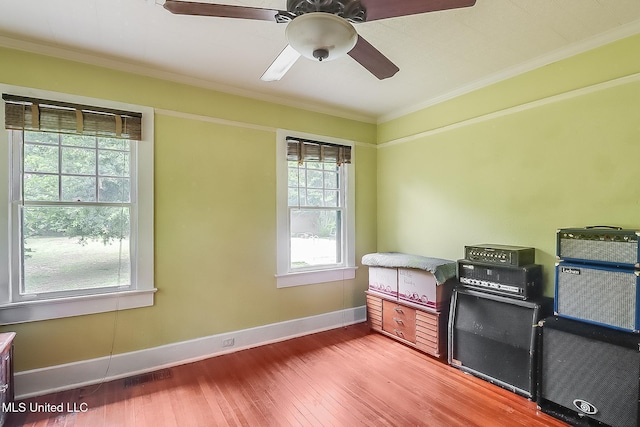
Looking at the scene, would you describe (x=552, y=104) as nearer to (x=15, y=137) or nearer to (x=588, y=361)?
(x=588, y=361)

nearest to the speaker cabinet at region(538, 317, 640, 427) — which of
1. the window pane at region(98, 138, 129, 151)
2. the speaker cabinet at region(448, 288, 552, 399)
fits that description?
Result: the speaker cabinet at region(448, 288, 552, 399)

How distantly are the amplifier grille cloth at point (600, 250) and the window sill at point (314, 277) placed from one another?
7.23ft

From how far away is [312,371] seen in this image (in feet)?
8.87

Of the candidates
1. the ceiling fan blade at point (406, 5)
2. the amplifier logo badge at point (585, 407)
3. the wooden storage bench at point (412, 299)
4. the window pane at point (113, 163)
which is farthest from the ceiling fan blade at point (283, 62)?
the amplifier logo badge at point (585, 407)

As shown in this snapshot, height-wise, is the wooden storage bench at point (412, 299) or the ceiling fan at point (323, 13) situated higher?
the ceiling fan at point (323, 13)

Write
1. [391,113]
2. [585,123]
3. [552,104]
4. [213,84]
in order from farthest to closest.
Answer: [391,113] → [213,84] → [552,104] → [585,123]

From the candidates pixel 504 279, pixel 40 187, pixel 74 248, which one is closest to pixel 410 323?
pixel 504 279

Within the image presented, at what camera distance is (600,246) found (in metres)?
2.04

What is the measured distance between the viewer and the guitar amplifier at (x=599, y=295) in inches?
74.2

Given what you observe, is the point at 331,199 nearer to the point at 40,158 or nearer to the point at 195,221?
the point at 195,221

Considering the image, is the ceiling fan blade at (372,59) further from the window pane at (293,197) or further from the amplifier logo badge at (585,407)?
the amplifier logo badge at (585,407)

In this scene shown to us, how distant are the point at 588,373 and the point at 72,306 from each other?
3627mm

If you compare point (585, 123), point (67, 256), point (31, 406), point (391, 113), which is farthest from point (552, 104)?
point (31, 406)

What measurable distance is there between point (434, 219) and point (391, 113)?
1449 mm
